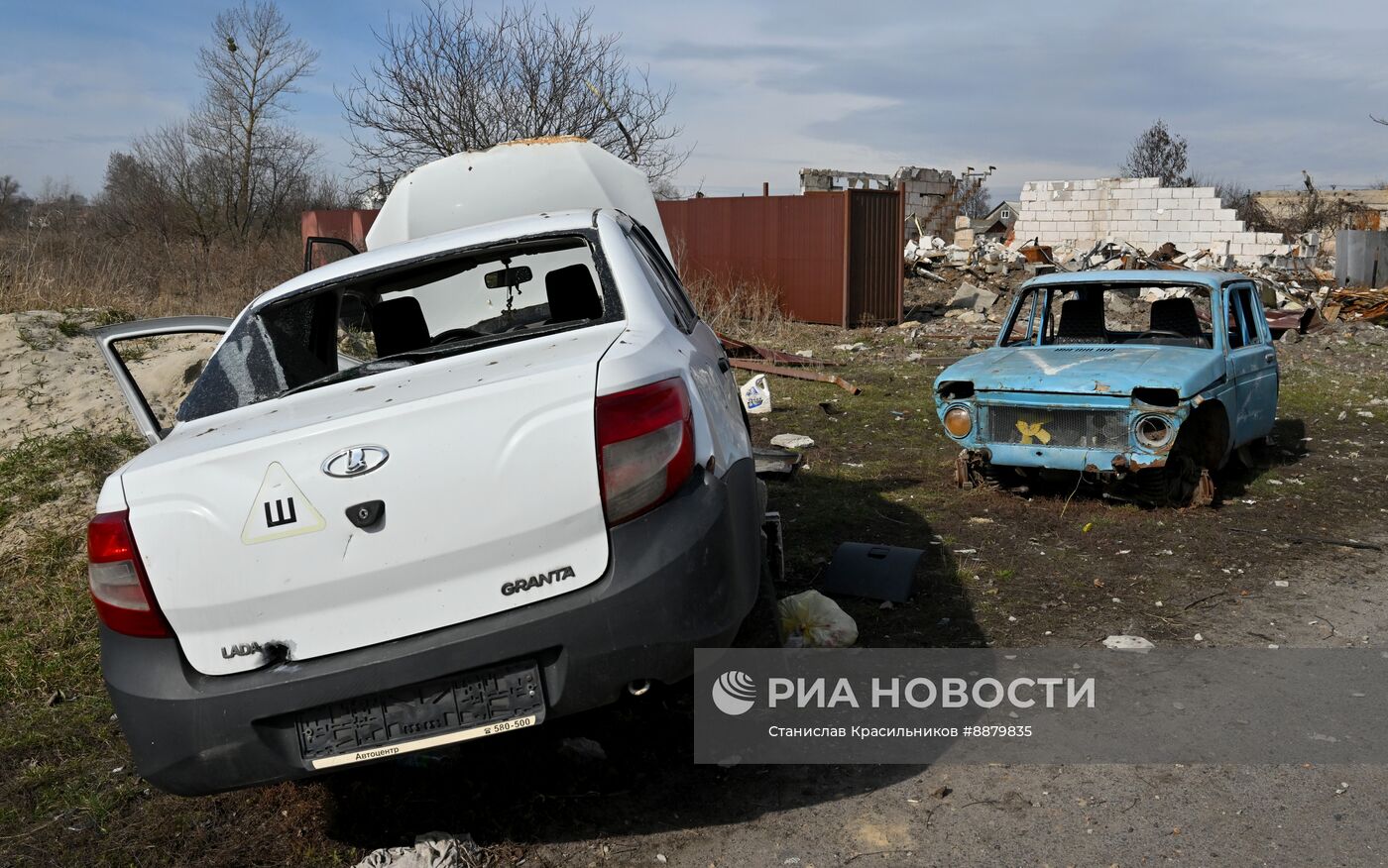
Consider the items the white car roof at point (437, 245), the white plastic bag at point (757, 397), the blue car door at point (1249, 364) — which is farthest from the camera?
the white plastic bag at point (757, 397)

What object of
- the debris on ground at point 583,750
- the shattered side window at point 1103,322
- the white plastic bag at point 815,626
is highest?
the shattered side window at point 1103,322

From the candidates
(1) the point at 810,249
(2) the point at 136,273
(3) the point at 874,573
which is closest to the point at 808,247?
(1) the point at 810,249

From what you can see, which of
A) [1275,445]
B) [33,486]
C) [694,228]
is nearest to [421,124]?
[694,228]

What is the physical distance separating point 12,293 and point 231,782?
29.6 ft

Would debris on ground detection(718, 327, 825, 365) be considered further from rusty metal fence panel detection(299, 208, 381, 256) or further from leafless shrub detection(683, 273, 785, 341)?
rusty metal fence panel detection(299, 208, 381, 256)

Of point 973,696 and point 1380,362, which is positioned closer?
point 973,696

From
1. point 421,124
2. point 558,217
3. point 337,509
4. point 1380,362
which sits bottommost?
point 1380,362

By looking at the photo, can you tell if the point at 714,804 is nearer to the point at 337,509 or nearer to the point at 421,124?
the point at 337,509

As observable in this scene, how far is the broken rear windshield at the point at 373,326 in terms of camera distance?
3604 mm

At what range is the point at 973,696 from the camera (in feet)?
13.1

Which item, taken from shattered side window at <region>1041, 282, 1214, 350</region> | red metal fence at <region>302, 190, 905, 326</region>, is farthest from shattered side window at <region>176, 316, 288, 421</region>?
red metal fence at <region>302, 190, 905, 326</region>
